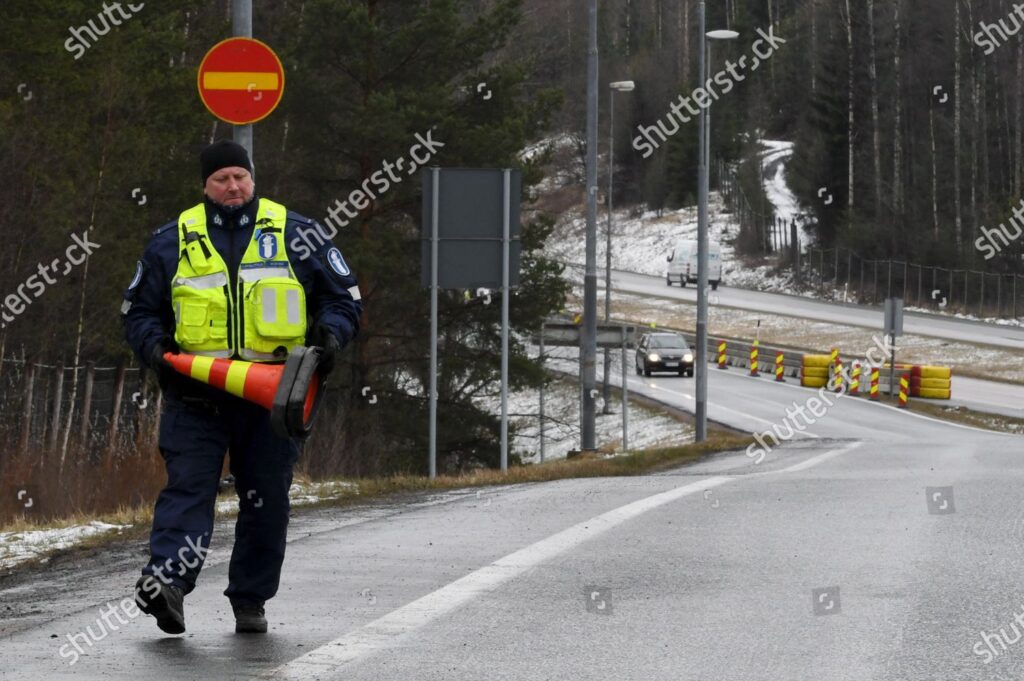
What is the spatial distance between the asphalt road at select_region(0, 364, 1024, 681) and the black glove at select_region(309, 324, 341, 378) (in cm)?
95

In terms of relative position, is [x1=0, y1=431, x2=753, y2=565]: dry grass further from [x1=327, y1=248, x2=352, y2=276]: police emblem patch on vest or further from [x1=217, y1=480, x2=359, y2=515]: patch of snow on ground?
[x1=327, y1=248, x2=352, y2=276]: police emblem patch on vest

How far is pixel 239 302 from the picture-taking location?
21.2ft

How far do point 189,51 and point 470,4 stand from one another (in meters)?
6.57

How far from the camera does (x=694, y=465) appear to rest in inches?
896

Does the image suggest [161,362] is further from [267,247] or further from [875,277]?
[875,277]

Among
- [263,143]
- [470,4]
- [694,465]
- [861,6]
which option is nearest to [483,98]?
[470,4]

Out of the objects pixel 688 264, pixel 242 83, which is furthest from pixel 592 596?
pixel 688 264

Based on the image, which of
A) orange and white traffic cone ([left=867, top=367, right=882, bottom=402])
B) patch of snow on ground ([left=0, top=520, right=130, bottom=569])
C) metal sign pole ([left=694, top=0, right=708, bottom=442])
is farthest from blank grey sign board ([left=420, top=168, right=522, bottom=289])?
orange and white traffic cone ([left=867, top=367, right=882, bottom=402])

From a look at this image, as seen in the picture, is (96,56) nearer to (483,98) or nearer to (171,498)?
(483,98)

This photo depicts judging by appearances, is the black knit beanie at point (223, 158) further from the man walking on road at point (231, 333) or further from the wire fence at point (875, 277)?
the wire fence at point (875, 277)

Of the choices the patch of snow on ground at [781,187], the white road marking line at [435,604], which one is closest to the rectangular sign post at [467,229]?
the white road marking line at [435,604]

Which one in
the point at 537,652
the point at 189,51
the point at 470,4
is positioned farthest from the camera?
the point at 470,4

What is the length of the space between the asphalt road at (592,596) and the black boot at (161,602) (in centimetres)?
8

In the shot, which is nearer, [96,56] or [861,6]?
[96,56]
